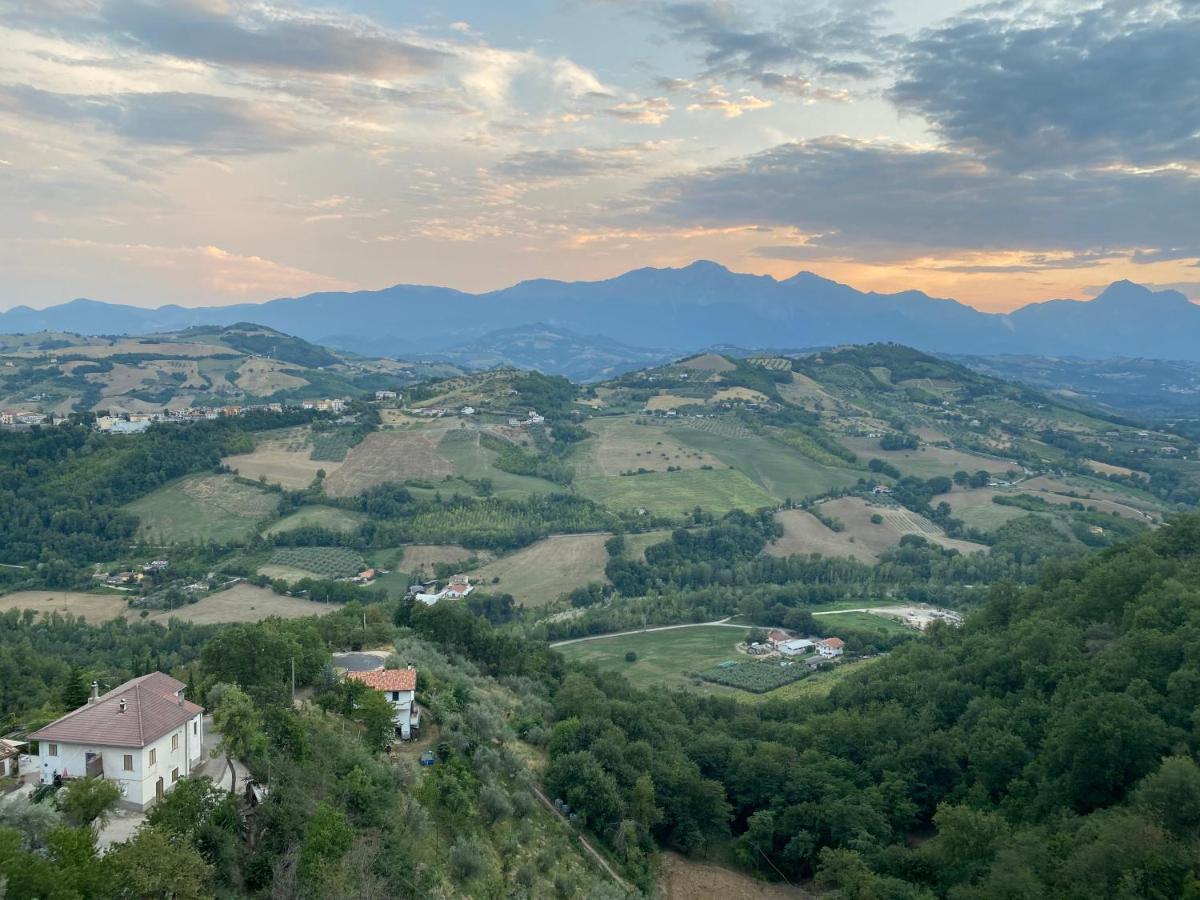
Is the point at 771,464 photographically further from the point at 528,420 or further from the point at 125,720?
the point at 125,720

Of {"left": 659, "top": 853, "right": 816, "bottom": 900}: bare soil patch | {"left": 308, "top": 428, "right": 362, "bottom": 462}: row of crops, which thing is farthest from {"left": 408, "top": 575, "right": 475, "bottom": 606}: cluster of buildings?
{"left": 659, "top": 853, "right": 816, "bottom": 900}: bare soil patch

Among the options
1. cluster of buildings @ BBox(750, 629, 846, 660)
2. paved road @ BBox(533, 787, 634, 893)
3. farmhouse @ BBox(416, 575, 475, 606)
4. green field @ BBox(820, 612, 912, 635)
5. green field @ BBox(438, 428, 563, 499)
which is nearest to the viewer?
paved road @ BBox(533, 787, 634, 893)

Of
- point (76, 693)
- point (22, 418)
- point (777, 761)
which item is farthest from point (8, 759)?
point (22, 418)

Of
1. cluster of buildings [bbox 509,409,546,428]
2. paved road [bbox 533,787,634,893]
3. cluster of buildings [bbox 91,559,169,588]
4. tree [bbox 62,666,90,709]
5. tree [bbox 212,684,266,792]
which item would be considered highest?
tree [bbox 212,684,266,792]

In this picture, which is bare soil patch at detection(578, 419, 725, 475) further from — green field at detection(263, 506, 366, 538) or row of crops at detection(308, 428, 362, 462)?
green field at detection(263, 506, 366, 538)

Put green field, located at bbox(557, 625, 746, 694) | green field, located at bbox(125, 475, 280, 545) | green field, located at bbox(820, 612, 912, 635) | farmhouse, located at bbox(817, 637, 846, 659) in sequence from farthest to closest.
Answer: green field, located at bbox(125, 475, 280, 545), green field, located at bbox(820, 612, 912, 635), farmhouse, located at bbox(817, 637, 846, 659), green field, located at bbox(557, 625, 746, 694)

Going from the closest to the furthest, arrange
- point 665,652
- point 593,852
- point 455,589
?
point 593,852, point 665,652, point 455,589

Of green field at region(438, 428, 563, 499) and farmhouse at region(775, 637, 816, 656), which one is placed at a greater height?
green field at region(438, 428, 563, 499)

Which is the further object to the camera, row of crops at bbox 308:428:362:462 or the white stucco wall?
row of crops at bbox 308:428:362:462

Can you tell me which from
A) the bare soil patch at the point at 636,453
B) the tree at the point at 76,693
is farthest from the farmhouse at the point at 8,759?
the bare soil patch at the point at 636,453
